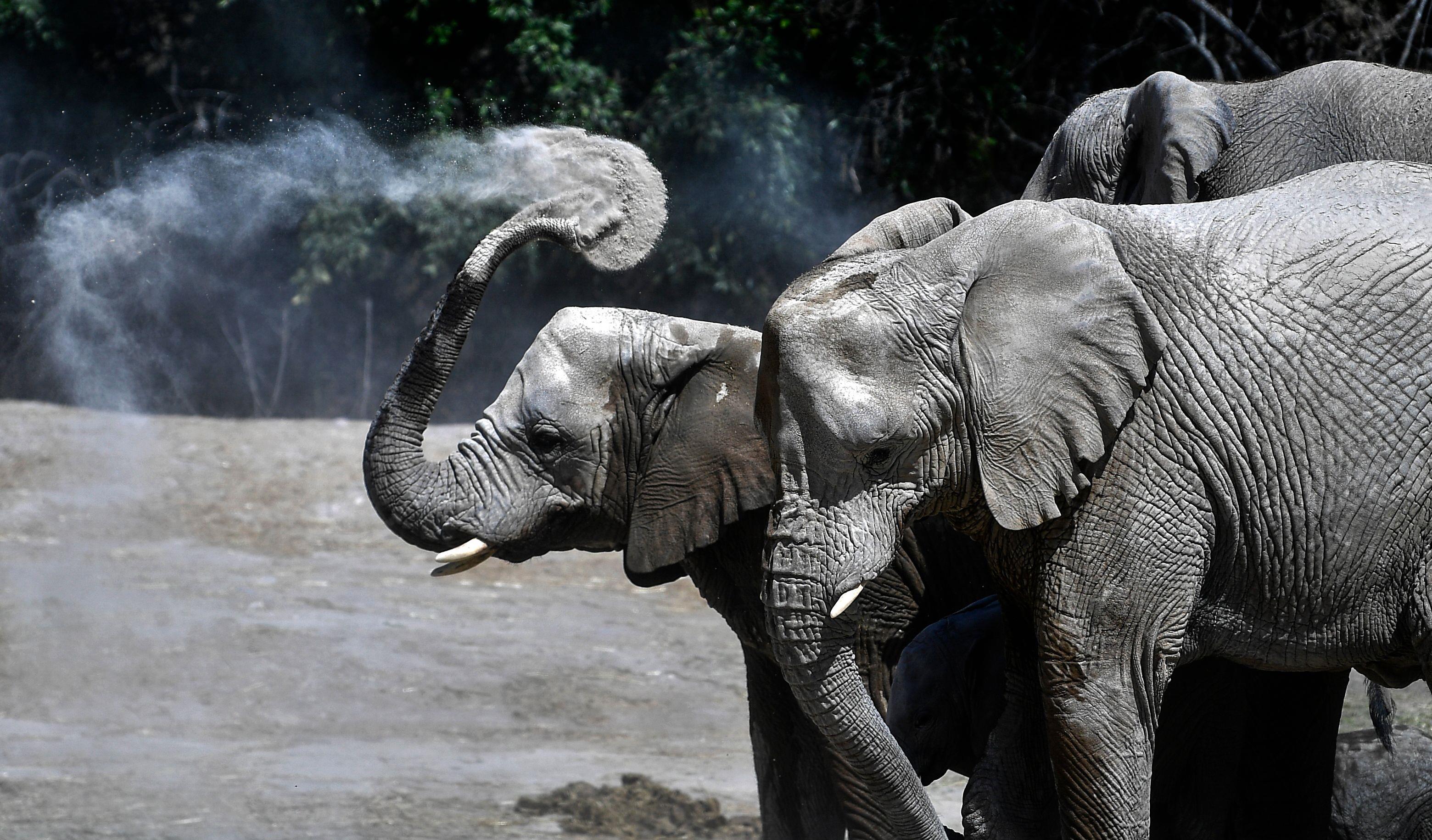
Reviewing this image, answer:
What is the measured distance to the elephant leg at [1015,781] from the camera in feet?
12.9

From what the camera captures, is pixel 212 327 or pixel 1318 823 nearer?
pixel 1318 823

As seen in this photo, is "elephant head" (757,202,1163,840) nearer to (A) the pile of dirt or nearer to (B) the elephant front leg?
(B) the elephant front leg

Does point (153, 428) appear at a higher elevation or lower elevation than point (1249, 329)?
lower

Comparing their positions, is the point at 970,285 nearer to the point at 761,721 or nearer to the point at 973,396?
the point at 973,396

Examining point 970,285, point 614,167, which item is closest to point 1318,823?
point 970,285

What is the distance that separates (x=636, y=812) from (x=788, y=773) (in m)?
1.39

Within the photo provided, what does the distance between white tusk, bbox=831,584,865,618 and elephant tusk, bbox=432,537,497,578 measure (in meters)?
1.63

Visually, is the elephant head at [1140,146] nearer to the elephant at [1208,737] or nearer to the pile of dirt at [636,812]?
the elephant at [1208,737]

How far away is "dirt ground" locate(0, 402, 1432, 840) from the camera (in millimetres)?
6207

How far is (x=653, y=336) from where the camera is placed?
15.0ft

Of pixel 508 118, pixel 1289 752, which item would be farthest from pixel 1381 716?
pixel 508 118

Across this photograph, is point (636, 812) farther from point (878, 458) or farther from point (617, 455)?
point (878, 458)

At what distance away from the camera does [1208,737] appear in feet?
14.1

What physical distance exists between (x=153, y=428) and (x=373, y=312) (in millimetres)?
2418
